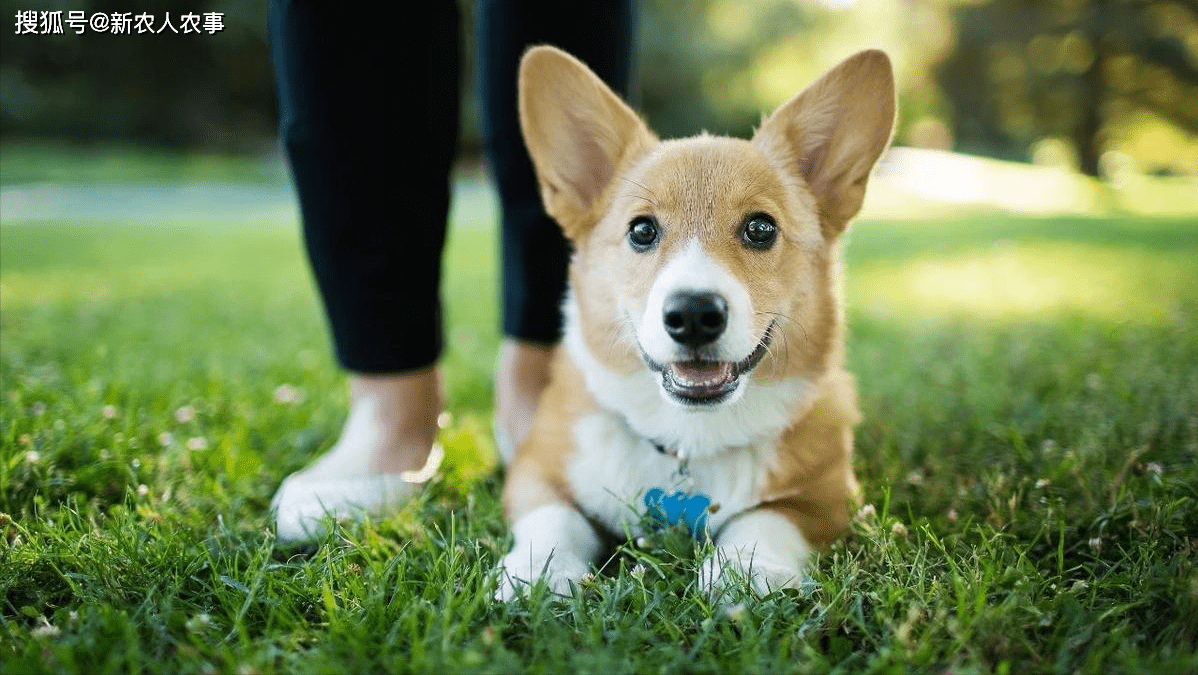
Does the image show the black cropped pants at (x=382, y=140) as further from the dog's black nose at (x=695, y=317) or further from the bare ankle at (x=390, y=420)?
the dog's black nose at (x=695, y=317)

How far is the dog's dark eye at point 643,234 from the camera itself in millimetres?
1880

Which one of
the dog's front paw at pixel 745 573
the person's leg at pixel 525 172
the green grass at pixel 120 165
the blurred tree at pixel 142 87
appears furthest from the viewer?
the blurred tree at pixel 142 87

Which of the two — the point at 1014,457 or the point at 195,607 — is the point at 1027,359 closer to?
the point at 1014,457

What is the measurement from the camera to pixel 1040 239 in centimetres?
862

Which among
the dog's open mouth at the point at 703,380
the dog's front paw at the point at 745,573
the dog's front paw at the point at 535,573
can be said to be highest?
the dog's open mouth at the point at 703,380

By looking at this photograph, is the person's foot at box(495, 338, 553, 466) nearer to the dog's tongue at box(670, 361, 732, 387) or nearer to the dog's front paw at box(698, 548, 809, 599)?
the dog's tongue at box(670, 361, 732, 387)

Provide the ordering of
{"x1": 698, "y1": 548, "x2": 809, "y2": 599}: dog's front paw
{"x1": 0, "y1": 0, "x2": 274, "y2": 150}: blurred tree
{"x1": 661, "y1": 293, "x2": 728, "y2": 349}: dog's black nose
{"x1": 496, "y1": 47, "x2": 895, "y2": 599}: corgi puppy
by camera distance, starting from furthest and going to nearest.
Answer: {"x1": 0, "y1": 0, "x2": 274, "y2": 150}: blurred tree, {"x1": 496, "y1": 47, "x2": 895, "y2": 599}: corgi puppy, {"x1": 661, "y1": 293, "x2": 728, "y2": 349}: dog's black nose, {"x1": 698, "y1": 548, "x2": 809, "y2": 599}: dog's front paw

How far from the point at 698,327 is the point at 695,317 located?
21mm

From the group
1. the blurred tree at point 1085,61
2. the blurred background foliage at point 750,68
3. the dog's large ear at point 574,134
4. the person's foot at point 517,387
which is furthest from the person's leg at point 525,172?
the blurred tree at point 1085,61

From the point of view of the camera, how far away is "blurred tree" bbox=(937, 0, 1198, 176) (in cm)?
1545

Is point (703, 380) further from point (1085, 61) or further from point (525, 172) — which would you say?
point (1085, 61)

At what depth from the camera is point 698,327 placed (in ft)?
5.15

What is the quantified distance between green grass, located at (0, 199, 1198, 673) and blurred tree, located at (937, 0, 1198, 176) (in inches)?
516

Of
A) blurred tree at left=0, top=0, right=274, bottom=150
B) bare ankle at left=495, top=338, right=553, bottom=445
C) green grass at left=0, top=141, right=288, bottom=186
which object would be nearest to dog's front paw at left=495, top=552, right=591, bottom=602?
bare ankle at left=495, top=338, right=553, bottom=445
